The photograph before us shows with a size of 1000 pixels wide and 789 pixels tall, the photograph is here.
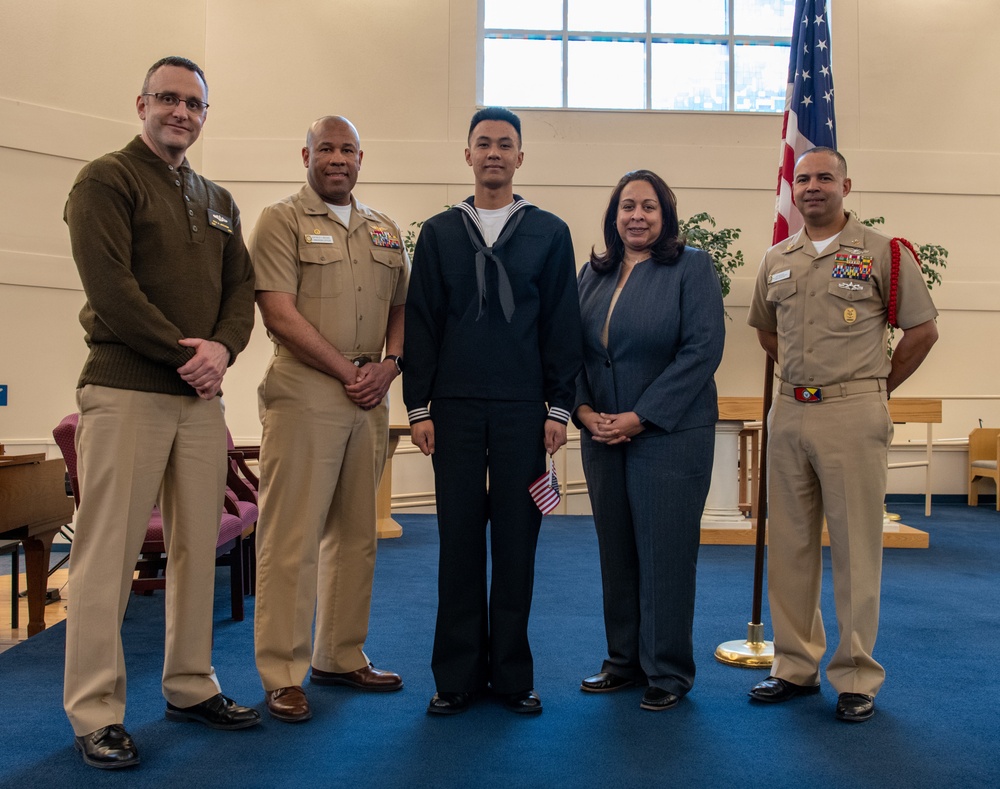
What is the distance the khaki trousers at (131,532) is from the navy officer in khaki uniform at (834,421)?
160 centimetres

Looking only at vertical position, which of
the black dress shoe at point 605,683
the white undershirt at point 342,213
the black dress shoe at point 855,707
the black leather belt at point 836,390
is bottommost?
the black dress shoe at point 605,683

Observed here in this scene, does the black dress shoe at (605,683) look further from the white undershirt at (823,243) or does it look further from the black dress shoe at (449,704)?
the white undershirt at (823,243)

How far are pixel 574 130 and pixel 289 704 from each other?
22.5ft

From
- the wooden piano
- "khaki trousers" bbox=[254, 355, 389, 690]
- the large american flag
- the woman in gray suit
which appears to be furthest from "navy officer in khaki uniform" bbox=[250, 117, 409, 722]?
the large american flag

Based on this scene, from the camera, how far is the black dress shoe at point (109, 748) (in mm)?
2100

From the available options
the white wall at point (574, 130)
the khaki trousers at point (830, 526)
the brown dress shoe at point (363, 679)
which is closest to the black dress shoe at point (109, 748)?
the brown dress shoe at point (363, 679)

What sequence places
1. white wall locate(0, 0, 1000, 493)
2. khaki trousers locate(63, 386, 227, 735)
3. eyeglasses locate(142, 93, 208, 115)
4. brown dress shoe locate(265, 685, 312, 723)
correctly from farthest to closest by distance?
white wall locate(0, 0, 1000, 493)
brown dress shoe locate(265, 685, 312, 723)
eyeglasses locate(142, 93, 208, 115)
khaki trousers locate(63, 386, 227, 735)

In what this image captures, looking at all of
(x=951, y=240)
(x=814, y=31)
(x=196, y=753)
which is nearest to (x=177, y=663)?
(x=196, y=753)

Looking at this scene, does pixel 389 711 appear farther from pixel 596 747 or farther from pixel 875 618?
pixel 875 618

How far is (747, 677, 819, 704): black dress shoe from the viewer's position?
2.65 meters

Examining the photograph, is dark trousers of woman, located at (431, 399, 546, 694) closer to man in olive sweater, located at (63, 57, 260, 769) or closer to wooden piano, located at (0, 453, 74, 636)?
man in olive sweater, located at (63, 57, 260, 769)

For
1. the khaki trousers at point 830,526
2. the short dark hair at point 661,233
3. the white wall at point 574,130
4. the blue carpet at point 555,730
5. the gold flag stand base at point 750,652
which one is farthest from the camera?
the white wall at point 574,130

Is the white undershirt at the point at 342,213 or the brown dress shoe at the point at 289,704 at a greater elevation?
the white undershirt at the point at 342,213

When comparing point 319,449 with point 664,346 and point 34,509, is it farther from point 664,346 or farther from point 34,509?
point 34,509
